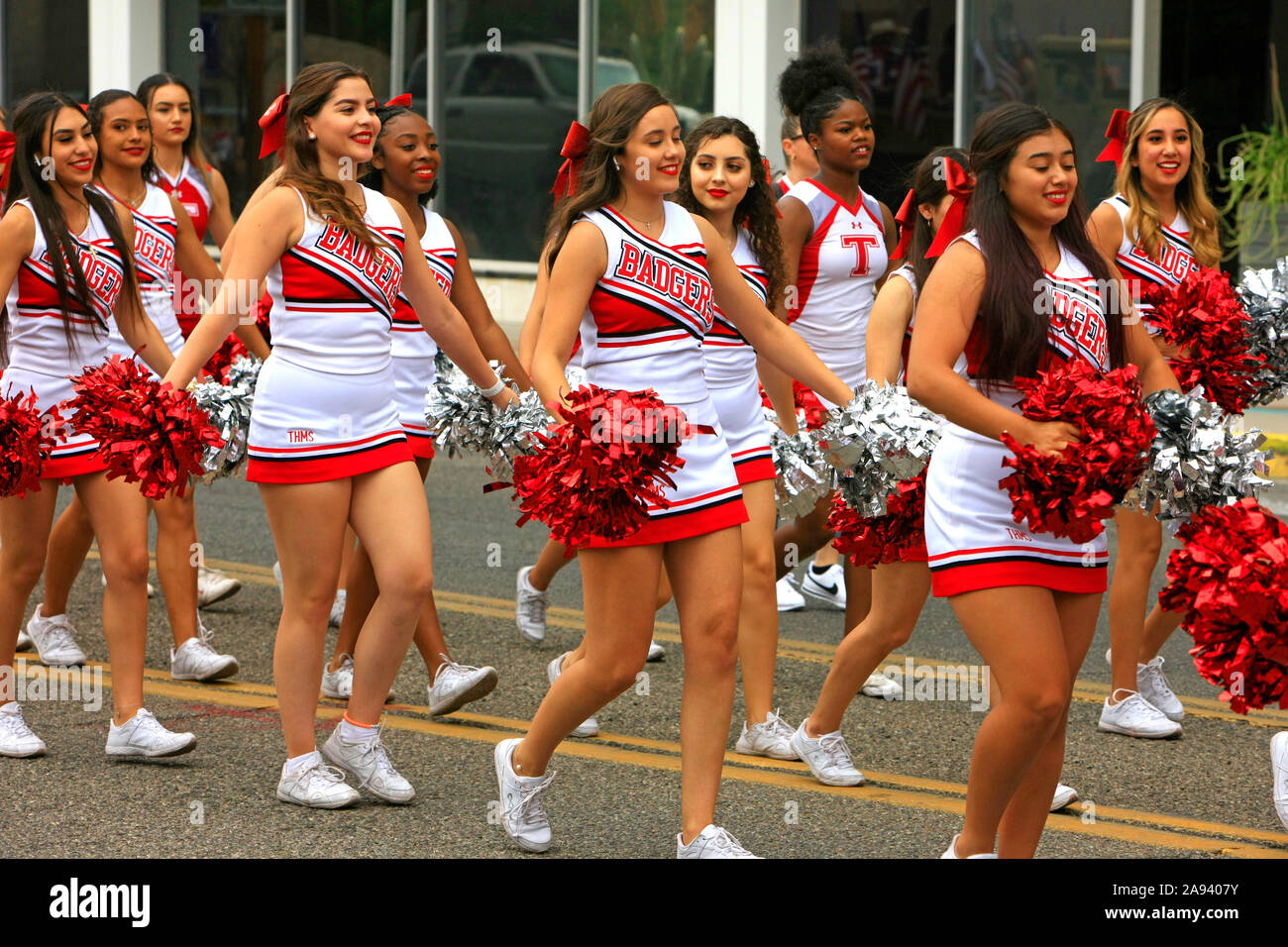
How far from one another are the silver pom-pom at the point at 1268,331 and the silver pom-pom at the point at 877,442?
1.84m

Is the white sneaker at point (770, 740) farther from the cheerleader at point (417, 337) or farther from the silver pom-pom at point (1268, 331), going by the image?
the silver pom-pom at point (1268, 331)

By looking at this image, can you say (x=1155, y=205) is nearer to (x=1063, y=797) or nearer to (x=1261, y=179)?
(x=1063, y=797)

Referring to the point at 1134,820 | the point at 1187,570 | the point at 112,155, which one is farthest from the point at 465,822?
the point at 112,155

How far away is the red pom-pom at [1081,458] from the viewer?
3906mm

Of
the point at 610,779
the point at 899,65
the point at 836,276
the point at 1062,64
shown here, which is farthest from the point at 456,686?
the point at 899,65

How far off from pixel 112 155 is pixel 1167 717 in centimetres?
448

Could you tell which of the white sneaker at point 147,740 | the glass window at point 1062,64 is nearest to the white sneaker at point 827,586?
the white sneaker at point 147,740

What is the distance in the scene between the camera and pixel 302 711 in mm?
5191

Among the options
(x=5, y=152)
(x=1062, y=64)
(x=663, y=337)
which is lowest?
(x=663, y=337)

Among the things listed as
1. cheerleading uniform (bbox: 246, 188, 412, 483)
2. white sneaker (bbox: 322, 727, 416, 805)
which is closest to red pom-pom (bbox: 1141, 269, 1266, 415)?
cheerleading uniform (bbox: 246, 188, 412, 483)

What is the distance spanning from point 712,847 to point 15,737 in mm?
2565

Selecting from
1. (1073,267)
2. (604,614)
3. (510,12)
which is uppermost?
(510,12)

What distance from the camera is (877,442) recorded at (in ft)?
15.7

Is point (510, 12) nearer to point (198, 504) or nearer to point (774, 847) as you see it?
point (198, 504)
